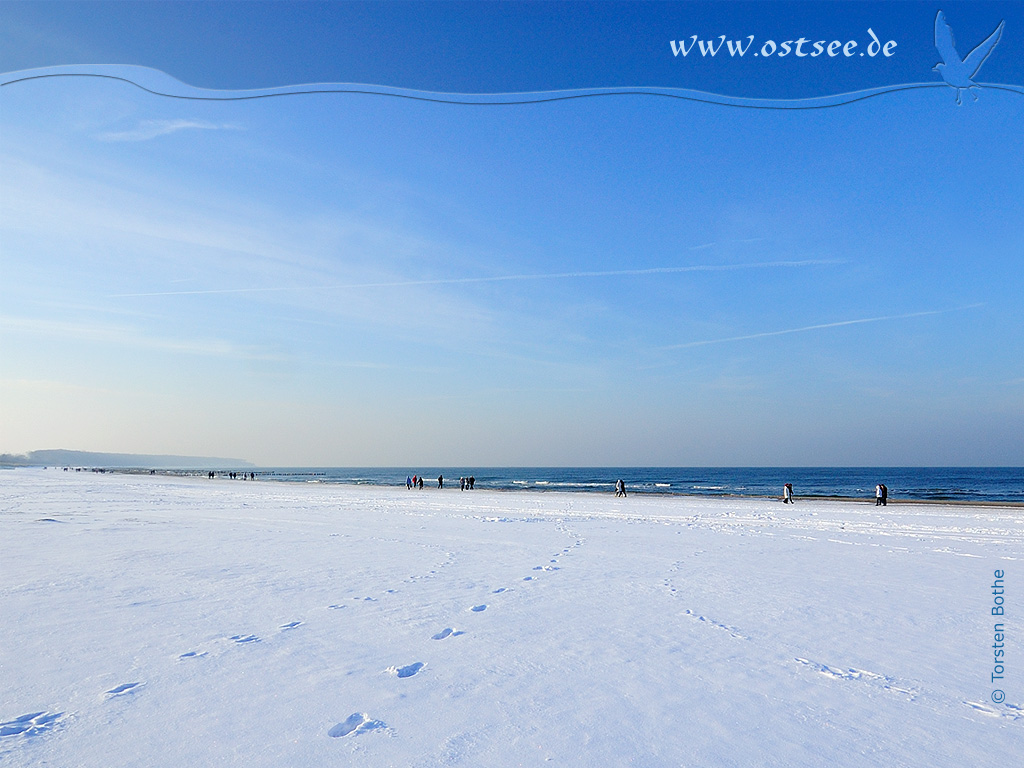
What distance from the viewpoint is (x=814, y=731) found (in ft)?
11.7

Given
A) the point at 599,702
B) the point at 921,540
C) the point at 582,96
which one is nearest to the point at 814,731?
the point at 599,702

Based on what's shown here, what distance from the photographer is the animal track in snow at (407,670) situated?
4.39m

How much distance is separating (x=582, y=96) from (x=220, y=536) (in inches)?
467

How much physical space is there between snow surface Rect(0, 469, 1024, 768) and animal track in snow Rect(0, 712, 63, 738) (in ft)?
0.06

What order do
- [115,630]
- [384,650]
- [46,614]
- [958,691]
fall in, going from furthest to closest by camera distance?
[46,614] < [115,630] < [384,650] < [958,691]

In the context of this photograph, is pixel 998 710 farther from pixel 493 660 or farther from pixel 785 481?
pixel 785 481

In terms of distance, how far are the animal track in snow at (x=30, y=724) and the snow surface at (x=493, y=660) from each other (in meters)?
0.02

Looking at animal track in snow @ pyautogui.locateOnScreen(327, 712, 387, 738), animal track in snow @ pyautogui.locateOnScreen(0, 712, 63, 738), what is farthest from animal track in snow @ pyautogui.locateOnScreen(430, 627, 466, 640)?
animal track in snow @ pyautogui.locateOnScreen(0, 712, 63, 738)

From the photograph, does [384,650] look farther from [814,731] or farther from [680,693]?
[814,731]

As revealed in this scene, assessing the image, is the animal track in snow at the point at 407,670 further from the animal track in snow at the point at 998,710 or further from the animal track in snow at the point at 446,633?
the animal track in snow at the point at 998,710

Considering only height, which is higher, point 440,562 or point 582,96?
point 582,96

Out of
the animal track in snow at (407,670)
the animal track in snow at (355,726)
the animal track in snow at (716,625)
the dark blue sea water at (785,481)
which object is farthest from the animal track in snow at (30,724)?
the dark blue sea water at (785,481)

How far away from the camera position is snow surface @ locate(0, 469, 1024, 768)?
10.9ft

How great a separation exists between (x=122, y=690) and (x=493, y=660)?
8.66ft
